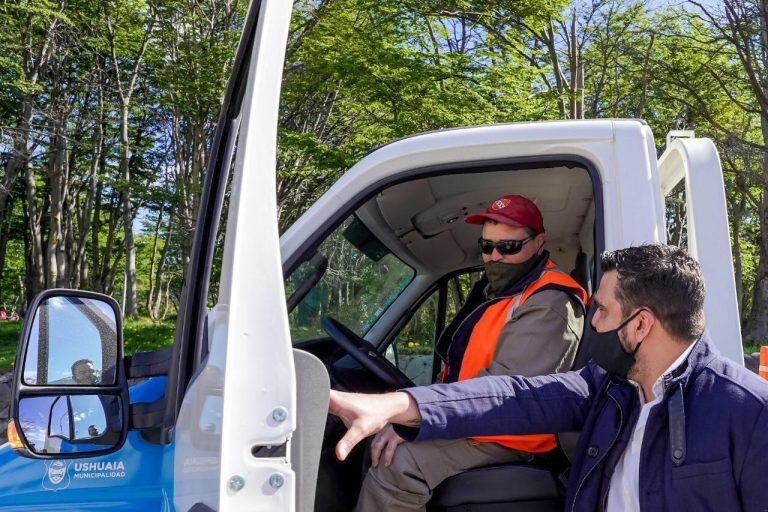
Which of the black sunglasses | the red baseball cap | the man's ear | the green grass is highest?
the red baseball cap

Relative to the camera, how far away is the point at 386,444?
7.48 feet

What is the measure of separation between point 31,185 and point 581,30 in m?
17.4

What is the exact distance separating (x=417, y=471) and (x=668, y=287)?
2.82 ft

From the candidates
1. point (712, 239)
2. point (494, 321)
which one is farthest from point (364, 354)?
point (712, 239)

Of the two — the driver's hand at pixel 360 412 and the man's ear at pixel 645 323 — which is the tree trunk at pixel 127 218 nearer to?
the driver's hand at pixel 360 412

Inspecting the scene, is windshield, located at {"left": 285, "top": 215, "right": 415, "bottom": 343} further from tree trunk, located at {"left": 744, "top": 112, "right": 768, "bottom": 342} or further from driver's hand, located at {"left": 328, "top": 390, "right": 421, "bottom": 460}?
tree trunk, located at {"left": 744, "top": 112, "right": 768, "bottom": 342}

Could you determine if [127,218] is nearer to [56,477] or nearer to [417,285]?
[417,285]

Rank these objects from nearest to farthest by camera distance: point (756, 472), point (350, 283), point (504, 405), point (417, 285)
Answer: point (756, 472), point (504, 405), point (350, 283), point (417, 285)

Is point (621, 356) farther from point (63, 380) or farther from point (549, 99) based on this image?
point (549, 99)

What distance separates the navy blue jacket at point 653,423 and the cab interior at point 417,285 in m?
0.24

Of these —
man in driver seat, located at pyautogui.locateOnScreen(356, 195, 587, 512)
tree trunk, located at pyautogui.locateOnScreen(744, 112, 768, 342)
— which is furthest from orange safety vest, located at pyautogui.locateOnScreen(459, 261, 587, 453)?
tree trunk, located at pyautogui.locateOnScreen(744, 112, 768, 342)

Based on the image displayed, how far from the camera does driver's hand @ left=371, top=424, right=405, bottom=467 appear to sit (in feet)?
7.38

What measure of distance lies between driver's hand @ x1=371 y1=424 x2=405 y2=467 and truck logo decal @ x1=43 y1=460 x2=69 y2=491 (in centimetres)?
81

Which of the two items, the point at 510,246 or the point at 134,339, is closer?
the point at 510,246
